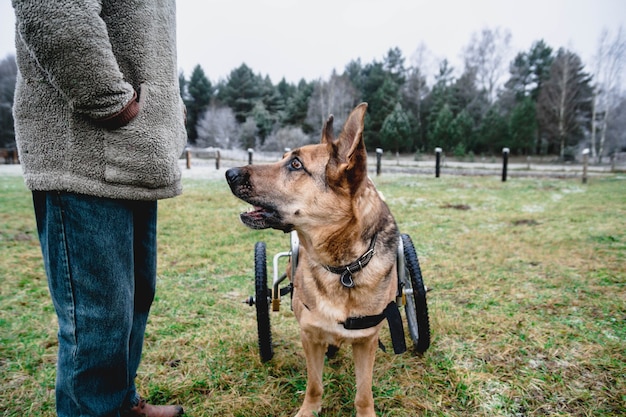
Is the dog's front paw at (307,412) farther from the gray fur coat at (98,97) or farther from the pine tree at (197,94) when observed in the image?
the pine tree at (197,94)

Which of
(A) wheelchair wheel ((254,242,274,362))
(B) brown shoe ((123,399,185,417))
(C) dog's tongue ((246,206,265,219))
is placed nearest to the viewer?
(B) brown shoe ((123,399,185,417))

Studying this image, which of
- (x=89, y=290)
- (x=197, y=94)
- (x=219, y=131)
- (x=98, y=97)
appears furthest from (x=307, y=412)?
(x=197, y=94)

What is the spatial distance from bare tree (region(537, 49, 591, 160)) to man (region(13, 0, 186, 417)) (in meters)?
39.0

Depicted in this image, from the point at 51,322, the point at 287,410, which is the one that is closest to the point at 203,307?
the point at 51,322

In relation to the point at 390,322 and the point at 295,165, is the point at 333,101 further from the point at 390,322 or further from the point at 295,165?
the point at 390,322

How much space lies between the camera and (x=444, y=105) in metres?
38.6

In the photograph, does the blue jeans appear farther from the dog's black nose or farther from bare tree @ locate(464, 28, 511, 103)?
bare tree @ locate(464, 28, 511, 103)

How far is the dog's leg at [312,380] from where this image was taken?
233 centimetres

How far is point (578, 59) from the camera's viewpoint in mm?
35000

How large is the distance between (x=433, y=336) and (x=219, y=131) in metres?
47.7

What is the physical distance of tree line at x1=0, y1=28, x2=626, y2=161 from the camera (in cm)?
3370

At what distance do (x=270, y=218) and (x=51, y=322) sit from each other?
2629 mm

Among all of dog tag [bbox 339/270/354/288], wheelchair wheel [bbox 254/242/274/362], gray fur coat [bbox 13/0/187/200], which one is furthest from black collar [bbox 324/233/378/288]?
gray fur coat [bbox 13/0/187/200]

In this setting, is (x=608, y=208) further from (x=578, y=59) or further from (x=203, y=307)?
(x=578, y=59)
